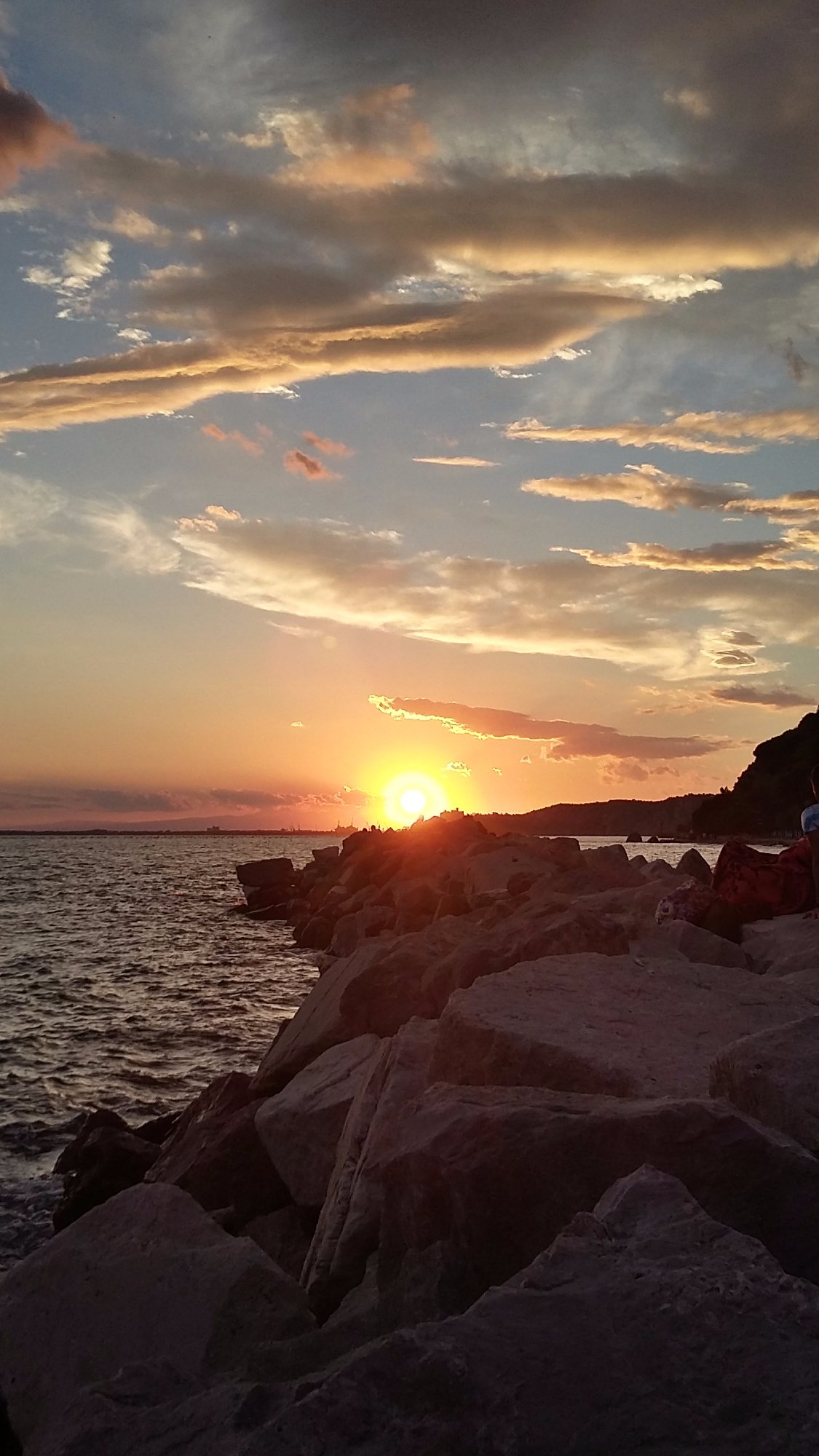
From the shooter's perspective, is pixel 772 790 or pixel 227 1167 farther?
pixel 772 790

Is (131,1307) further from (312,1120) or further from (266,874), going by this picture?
(266,874)

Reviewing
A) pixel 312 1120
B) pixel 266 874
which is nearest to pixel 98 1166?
pixel 312 1120

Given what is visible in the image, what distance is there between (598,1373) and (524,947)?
4033mm

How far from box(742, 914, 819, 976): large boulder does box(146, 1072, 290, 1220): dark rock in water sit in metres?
3.00

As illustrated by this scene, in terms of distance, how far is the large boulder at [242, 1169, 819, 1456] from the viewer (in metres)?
1.88

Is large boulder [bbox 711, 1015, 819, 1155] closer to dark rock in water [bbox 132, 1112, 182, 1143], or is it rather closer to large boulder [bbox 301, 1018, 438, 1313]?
large boulder [bbox 301, 1018, 438, 1313]

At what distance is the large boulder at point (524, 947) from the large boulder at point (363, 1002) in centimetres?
17

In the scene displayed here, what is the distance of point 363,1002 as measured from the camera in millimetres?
6133

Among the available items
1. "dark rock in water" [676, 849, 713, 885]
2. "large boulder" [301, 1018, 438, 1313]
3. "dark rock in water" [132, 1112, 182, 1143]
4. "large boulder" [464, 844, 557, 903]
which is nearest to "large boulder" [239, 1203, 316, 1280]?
"large boulder" [301, 1018, 438, 1313]

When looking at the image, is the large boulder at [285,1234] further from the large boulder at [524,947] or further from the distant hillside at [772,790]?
the distant hillside at [772,790]

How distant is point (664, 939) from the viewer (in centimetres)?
623

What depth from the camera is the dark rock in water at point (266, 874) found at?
3719 centimetres

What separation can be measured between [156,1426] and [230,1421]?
238mm

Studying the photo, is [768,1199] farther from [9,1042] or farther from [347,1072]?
[9,1042]
